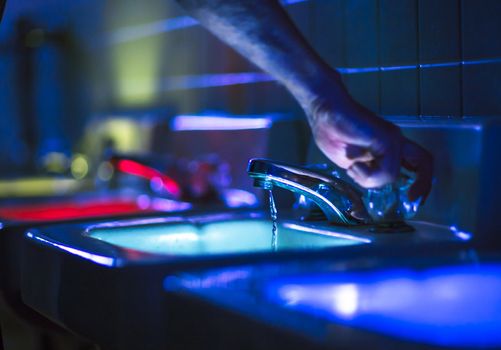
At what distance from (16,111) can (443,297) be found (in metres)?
2.03

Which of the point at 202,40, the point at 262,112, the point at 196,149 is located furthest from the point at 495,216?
Answer: the point at 202,40

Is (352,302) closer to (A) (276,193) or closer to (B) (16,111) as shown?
(A) (276,193)

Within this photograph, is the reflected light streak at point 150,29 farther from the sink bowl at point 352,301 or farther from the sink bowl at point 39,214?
the sink bowl at point 352,301

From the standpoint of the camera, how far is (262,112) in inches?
58.1

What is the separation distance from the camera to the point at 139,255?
840mm

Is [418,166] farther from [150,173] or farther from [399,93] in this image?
[150,173]

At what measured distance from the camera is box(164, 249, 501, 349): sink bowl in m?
0.54

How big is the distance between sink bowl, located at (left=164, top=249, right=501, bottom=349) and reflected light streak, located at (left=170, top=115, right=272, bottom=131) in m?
0.54

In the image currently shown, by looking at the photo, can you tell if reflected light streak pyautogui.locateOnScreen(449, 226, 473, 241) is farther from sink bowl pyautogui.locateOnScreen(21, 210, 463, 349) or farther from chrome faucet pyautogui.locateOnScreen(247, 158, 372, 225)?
chrome faucet pyautogui.locateOnScreen(247, 158, 372, 225)

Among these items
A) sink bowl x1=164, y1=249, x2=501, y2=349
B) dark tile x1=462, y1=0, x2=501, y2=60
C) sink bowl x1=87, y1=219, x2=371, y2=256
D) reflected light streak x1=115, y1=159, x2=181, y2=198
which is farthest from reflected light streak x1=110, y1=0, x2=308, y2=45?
sink bowl x1=164, y1=249, x2=501, y2=349

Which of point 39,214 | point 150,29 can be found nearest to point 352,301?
point 39,214

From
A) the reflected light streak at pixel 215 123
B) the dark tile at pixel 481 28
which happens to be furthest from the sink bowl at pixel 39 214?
the dark tile at pixel 481 28

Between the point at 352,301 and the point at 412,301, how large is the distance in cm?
6

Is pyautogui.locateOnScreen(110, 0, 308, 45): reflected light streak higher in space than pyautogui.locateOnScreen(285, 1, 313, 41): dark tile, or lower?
higher
